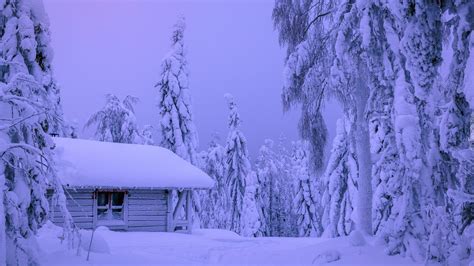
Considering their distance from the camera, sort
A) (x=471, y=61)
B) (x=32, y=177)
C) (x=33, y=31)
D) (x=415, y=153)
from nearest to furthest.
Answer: (x=471, y=61)
(x=415, y=153)
(x=32, y=177)
(x=33, y=31)

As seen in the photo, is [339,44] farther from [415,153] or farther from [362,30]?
[415,153]

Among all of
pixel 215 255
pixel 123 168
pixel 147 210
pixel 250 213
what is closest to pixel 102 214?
pixel 147 210

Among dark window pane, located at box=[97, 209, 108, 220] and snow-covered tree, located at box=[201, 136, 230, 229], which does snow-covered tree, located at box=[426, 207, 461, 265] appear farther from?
snow-covered tree, located at box=[201, 136, 230, 229]

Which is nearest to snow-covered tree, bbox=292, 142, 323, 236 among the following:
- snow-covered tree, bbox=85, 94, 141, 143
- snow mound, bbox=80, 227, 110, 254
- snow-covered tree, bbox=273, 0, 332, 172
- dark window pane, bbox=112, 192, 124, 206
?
snow-covered tree, bbox=85, 94, 141, 143

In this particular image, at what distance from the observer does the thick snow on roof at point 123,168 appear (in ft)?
61.7

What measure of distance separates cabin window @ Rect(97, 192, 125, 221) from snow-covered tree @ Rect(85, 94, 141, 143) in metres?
14.1

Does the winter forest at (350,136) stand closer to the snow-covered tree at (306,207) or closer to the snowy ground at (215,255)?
the snowy ground at (215,255)

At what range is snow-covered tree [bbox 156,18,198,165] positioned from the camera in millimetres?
30438

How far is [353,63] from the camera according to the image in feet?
34.9

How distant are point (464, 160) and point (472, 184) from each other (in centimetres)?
45

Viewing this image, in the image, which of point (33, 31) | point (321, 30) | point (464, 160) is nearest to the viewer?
point (464, 160)

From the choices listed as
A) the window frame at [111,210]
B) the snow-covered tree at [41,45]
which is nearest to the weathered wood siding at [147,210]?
the window frame at [111,210]

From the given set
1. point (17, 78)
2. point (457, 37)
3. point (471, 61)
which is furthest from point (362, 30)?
point (17, 78)

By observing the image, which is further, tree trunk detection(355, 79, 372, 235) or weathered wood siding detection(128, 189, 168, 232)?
weathered wood siding detection(128, 189, 168, 232)
